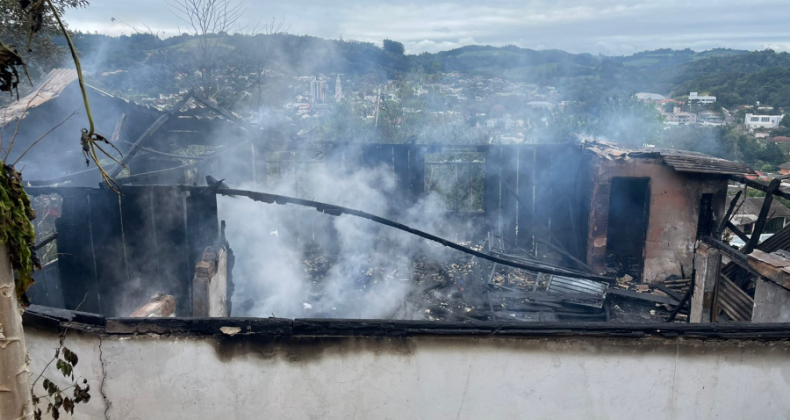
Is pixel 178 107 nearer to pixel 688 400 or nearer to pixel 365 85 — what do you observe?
pixel 688 400

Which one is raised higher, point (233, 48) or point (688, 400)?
point (233, 48)

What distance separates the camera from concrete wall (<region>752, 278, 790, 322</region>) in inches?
197

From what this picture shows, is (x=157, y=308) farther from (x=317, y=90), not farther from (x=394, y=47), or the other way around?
(x=394, y=47)

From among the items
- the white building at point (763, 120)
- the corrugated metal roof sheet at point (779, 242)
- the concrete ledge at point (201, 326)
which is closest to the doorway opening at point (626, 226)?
the corrugated metal roof sheet at point (779, 242)

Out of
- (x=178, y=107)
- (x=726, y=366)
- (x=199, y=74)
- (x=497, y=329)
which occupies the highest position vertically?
(x=199, y=74)

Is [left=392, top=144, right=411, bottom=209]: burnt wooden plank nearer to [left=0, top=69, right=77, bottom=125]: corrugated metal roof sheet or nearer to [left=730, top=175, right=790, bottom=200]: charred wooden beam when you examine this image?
[left=730, top=175, right=790, bottom=200]: charred wooden beam

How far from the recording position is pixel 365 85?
28578 mm

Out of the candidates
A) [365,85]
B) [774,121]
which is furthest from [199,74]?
[774,121]

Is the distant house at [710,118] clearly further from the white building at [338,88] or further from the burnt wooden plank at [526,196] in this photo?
the burnt wooden plank at [526,196]

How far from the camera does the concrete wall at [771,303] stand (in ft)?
16.4

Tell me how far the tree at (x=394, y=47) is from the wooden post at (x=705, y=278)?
3367 cm

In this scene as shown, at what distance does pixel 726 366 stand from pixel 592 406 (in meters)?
0.95

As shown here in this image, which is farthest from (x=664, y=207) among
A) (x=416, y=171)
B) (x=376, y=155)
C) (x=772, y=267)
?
(x=376, y=155)

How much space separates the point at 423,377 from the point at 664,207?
33.4 feet
